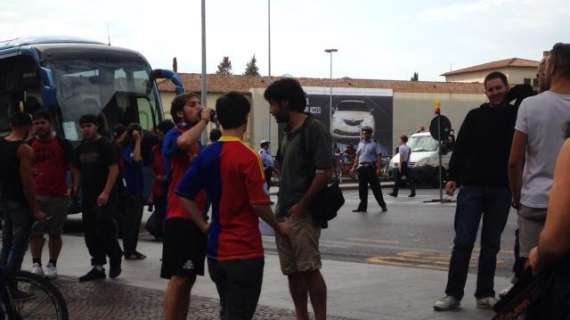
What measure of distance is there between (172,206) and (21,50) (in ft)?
38.8

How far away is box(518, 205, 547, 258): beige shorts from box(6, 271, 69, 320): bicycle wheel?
9.69 feet

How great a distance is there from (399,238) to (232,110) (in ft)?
29.5

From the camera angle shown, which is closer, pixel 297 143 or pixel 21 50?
pixel 297 143

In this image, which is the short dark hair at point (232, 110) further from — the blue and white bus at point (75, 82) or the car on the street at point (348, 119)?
the car on the street at point (348, 119)

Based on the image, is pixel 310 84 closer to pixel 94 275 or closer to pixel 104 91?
pixel 104 91

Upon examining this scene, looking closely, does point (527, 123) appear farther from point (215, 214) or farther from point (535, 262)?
point (535, 262)

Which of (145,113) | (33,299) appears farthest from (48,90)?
(33,299)

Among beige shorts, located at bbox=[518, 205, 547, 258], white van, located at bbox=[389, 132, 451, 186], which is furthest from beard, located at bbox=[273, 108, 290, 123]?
white van, located at bbox=[389, 132, 451, 186]

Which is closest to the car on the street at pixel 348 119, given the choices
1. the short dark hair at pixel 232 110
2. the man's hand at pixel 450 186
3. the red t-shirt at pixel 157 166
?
the red t-shirt at pixel 157 166

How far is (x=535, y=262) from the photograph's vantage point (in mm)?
3051

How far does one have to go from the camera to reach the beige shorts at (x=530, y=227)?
507 centimetres

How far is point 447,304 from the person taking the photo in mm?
7035

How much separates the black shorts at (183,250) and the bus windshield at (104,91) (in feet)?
35.3

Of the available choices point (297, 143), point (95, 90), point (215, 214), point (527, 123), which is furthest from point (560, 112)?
point (95, 90)
